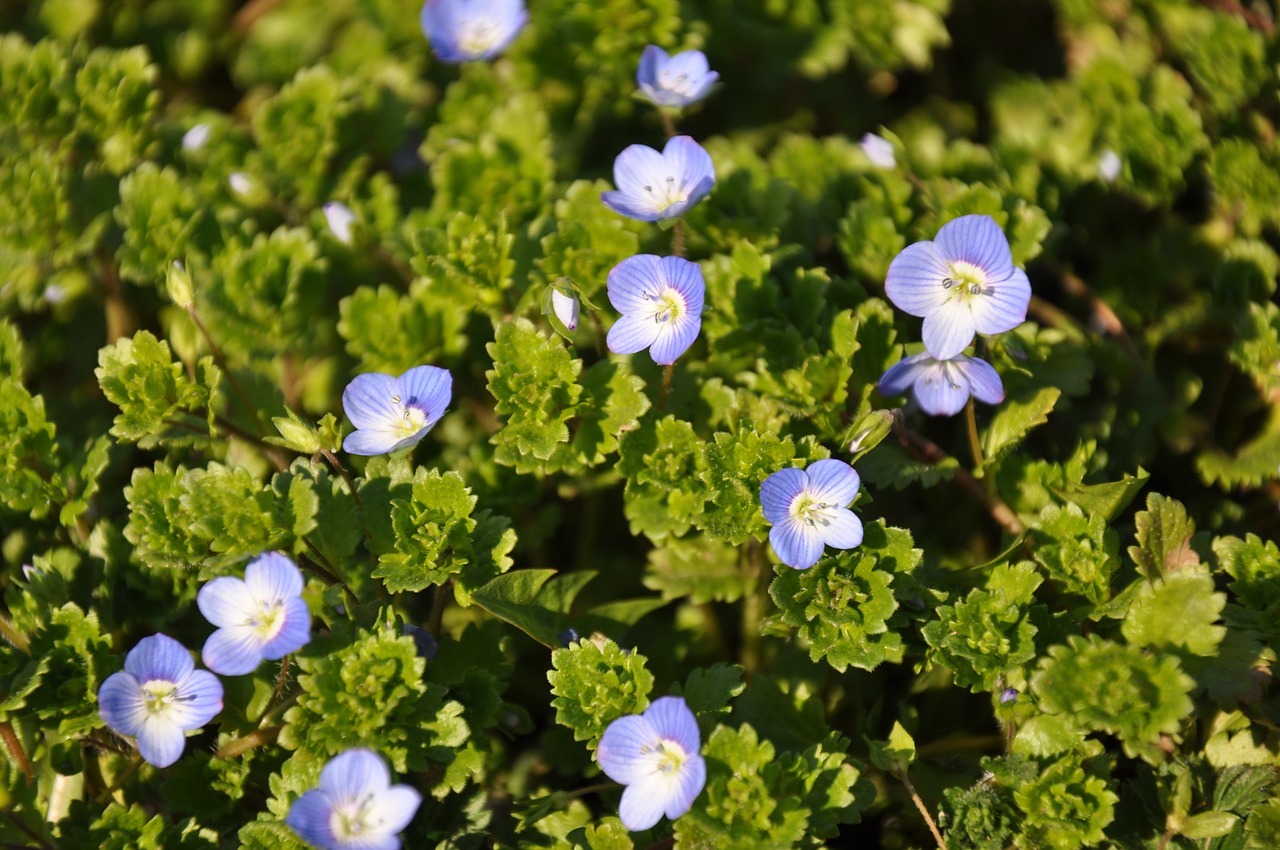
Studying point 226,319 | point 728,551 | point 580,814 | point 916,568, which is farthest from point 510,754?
point 226,319

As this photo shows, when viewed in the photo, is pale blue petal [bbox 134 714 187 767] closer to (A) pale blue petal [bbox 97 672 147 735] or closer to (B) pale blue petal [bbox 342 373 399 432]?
(A) pale blue petal [bbox 97 672 147 735]

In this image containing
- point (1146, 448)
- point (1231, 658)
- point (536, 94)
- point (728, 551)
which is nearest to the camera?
point (1231, 658)

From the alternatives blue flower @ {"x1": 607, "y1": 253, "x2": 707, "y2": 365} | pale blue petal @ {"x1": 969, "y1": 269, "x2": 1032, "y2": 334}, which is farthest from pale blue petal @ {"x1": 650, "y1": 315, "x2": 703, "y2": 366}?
pale blue petal @ {"x1": 969, "y1": 269, "x2": 1032, "y2": 334}

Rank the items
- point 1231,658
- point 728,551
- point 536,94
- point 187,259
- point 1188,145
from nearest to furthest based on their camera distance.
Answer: point 1231,658 → point 728,551 → point 187,259 → point 1188,145 → point 536,94

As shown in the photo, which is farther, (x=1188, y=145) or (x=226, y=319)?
(x=1188, y=145)

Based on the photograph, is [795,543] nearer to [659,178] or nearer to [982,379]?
[982,379]

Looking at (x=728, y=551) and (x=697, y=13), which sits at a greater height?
(x=697, y=13)

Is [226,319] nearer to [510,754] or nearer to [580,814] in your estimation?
[510,754]

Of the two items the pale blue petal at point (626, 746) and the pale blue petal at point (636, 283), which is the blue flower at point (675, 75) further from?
the pale blue petal at point (626, 746)

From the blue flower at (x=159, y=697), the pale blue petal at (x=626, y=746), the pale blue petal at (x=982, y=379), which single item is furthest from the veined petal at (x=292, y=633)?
the pale blue petal at (x=982, y=379)
